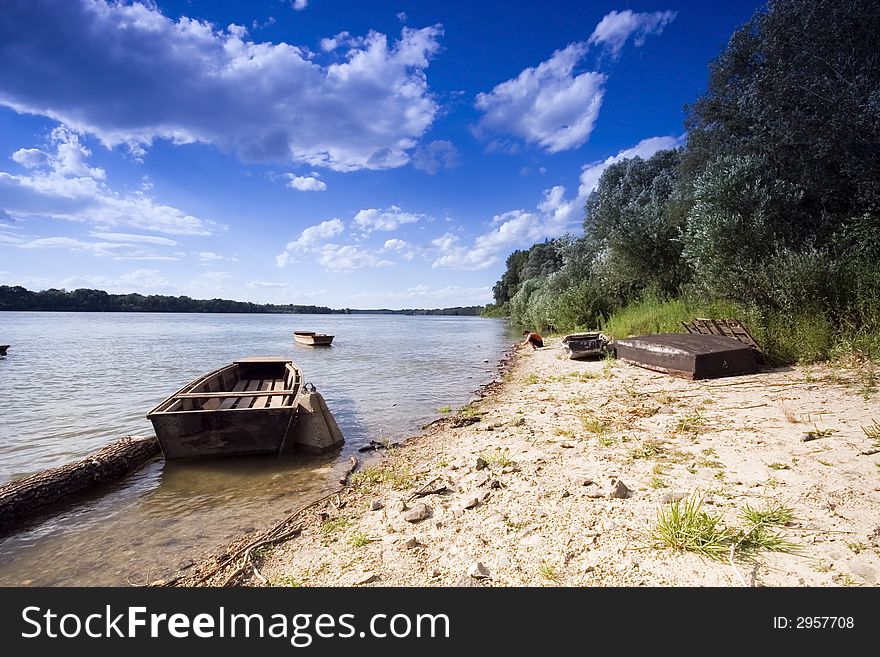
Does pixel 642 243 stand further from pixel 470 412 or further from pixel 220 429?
pixel 220 429

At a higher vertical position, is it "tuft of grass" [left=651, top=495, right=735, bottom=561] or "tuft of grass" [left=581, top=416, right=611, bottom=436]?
"tuft of grass" [left=651, top=495, right=735, bottom=561]

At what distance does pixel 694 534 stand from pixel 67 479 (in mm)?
7513

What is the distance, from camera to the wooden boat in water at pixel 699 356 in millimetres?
9109

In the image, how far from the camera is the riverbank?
266 cm

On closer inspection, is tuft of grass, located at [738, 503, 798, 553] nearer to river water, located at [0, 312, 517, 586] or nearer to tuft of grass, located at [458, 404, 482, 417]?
river water, located at [0, 312, 517, 586]

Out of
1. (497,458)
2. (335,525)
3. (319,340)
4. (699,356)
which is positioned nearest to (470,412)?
(497,458)

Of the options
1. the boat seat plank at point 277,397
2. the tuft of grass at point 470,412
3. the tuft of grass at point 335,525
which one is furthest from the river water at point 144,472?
the boat seat plank at point 277,397

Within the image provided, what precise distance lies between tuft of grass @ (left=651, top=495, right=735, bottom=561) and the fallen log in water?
6953 mm

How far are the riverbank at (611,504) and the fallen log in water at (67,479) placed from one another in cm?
311

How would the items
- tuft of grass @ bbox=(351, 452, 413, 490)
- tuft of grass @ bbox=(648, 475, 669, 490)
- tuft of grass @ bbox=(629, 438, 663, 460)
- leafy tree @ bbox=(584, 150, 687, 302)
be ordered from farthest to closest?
leafy tree @ bbox=(584, 150, 687, 302) < tuft of grass @ bbox=(351, 452, 413, 490) < tuft of grass @ bbox=(629, 438, 663, 460) < tuft of grass @ bbox=(648, 475, 669, 490)

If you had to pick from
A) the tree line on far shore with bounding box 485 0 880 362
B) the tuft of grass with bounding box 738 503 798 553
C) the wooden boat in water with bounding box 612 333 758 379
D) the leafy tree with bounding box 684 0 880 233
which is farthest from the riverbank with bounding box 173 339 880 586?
the leafy tree with bounding box 684 0 880 233

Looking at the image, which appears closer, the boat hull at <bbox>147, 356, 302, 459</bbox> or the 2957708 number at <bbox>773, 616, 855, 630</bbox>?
the 2957708 number at <bbox>773, 616, 855, 630</bbox>

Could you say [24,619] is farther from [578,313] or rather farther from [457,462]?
[578,313]

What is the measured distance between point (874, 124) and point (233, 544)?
17126 millimetres
